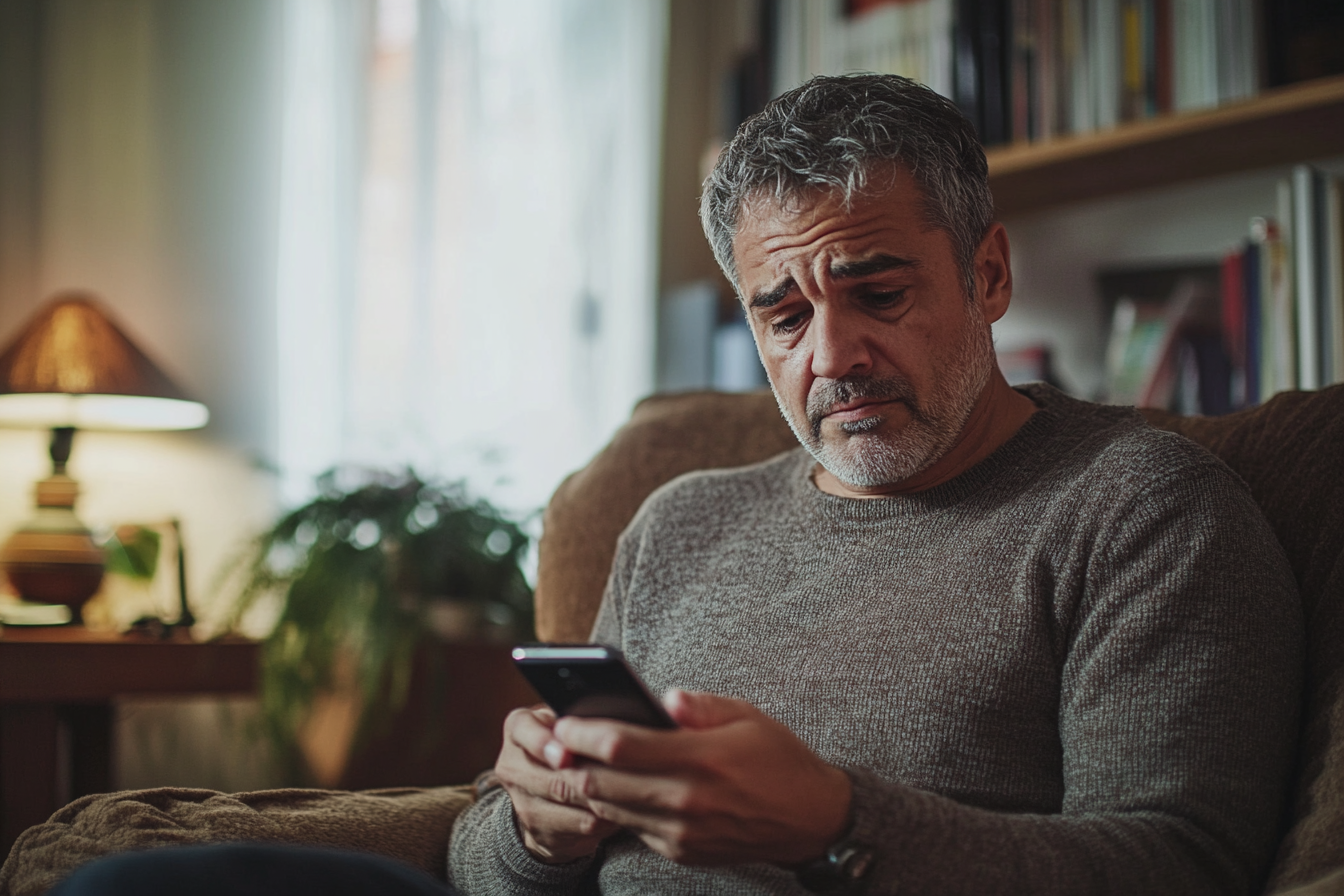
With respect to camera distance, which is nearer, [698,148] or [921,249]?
[921,249]

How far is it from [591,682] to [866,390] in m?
0.42

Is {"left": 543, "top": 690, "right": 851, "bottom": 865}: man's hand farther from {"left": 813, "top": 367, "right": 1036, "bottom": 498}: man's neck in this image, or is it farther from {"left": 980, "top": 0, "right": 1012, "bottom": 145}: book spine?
{"left": 980, "top": 0, "right": 1012, "bottom": 145}: book spine

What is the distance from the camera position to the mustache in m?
0.99

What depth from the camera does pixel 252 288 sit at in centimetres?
221

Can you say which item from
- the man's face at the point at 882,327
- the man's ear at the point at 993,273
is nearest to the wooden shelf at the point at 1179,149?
the man's ear at the point at 993,273

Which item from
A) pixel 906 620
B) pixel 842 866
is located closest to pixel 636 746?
pixel 842 866

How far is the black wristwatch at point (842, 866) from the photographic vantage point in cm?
69

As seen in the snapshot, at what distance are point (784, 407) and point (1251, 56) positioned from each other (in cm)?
103

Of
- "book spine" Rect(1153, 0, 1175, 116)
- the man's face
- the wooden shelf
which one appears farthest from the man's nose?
"book spine" Rect(1153, 0, 1175, 116)

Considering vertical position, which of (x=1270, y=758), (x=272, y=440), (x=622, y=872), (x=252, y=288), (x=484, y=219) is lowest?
(x=622, y=872)

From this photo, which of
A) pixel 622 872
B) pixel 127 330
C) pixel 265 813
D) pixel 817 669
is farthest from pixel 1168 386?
pixel 127 330

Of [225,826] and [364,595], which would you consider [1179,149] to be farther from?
[225,826]

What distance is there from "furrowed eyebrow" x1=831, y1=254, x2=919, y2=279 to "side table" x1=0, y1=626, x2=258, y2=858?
1244mm

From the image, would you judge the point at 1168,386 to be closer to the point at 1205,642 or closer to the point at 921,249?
the point at 921,249
